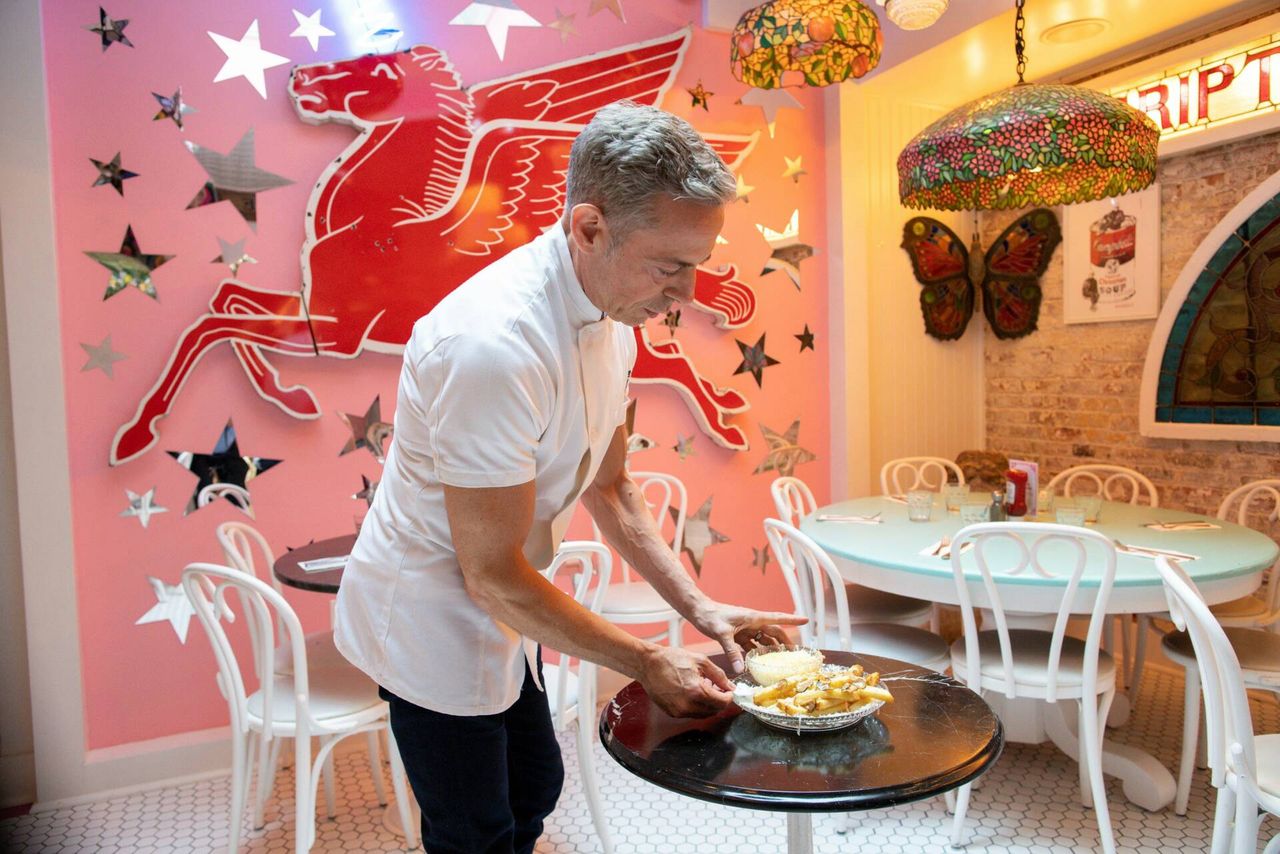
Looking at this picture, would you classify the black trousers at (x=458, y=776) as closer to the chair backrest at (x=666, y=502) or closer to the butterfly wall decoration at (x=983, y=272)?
the chair backrest at (x=666, y=502)

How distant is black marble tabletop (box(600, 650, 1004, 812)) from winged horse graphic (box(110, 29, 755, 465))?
2.35 meters

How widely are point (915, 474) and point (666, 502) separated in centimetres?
159

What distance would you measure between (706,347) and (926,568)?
177 cm

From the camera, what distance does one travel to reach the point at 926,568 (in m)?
2.57

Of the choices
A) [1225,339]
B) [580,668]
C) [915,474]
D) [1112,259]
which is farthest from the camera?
[915,474]

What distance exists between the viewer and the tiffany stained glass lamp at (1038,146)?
261 cm

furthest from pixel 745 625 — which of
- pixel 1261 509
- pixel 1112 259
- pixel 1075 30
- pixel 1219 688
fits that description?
pixel 1112 259

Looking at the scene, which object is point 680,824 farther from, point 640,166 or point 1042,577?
point 640,166

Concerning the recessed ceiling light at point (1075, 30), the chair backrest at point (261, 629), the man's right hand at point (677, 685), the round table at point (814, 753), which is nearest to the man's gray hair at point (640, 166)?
the man's right hand at point (677, 685)

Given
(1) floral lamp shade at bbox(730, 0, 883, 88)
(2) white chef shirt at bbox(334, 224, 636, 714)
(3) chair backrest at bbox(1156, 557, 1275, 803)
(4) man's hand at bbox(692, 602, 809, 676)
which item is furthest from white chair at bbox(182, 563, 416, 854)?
(1) floral lamp shade at bbox(730, 0, 883, 88)

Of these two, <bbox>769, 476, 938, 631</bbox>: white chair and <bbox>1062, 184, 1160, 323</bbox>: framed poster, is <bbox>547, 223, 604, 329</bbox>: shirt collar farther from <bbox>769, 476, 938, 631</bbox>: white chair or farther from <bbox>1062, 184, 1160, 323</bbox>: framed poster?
<bbox>1062, 184, 1160, 323</bbox>: framed poster

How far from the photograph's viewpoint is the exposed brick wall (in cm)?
Answer: 368

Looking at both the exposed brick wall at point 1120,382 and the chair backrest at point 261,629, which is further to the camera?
the exposed brick wall at point 1120,382

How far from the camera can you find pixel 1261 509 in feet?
11.7
